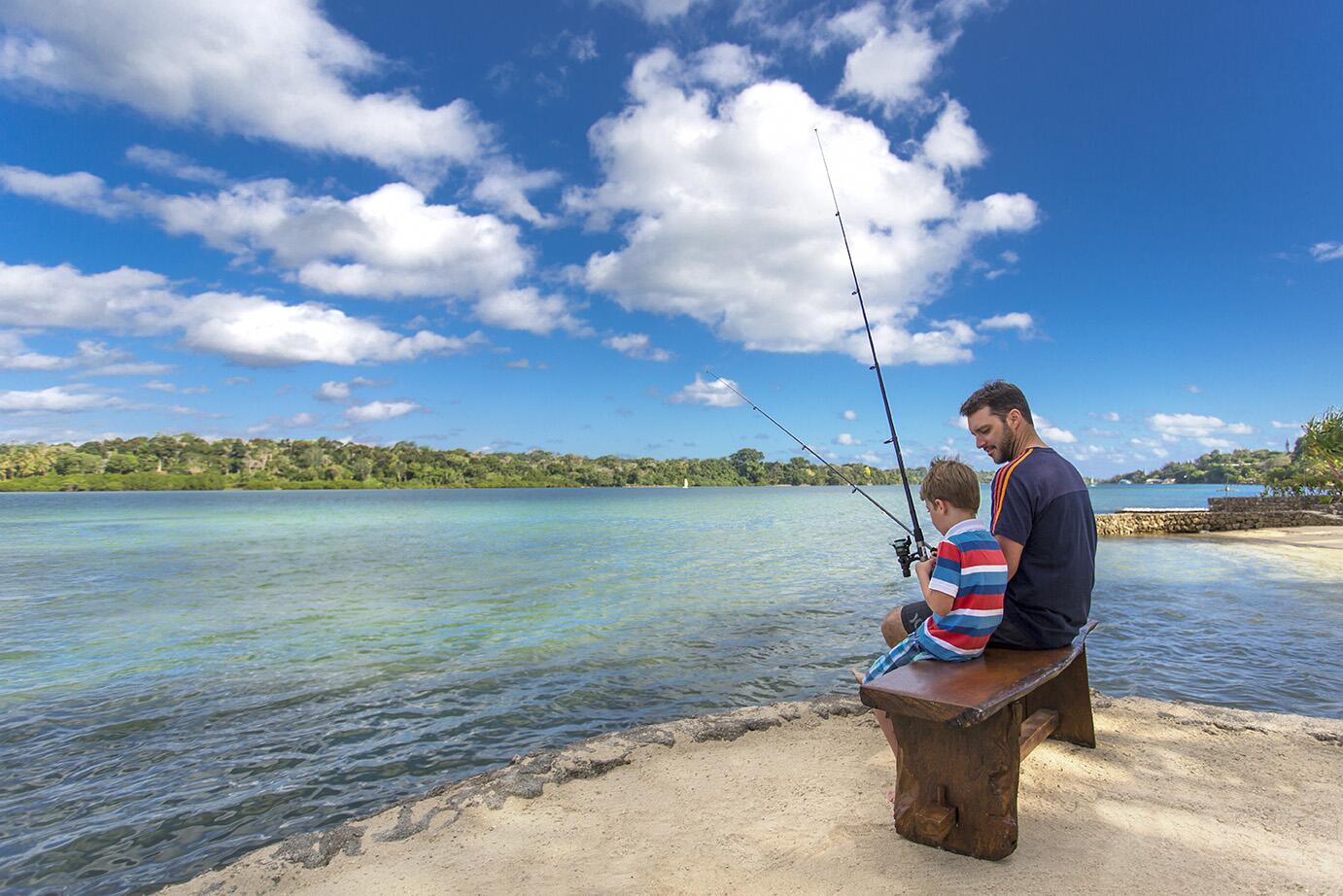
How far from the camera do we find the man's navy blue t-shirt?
3.64m

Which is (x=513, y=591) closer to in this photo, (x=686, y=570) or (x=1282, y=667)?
(x=686, y=570)

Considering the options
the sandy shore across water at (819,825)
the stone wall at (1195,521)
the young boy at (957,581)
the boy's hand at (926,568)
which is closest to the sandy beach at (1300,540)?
the stone wall at (1195,521)

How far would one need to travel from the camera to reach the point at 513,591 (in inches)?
589

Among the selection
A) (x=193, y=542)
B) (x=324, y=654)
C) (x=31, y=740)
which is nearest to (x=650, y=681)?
(x=324, y=654)

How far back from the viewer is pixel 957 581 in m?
3.33

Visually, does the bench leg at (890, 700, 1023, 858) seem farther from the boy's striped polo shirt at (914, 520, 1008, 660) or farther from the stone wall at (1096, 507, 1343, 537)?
the stone wall at (1096, 507, 1343, 537)

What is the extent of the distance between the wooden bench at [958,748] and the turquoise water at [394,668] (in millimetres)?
3581

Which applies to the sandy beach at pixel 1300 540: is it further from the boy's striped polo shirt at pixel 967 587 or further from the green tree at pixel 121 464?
the green tree at pixel 121 464

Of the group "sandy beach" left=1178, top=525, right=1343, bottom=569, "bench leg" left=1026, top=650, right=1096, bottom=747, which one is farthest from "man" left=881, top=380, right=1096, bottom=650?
"sandy beach" left=1178, top=525, right=1343, bottom=569

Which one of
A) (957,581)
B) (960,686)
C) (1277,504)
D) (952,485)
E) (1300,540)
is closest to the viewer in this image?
(960,686)

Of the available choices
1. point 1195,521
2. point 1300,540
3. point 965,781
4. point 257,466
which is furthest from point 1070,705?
point 257,466

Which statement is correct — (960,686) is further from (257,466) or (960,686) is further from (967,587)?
(257,466)

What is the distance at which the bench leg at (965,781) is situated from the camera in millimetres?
3104

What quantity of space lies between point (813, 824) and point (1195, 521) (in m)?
34.8
